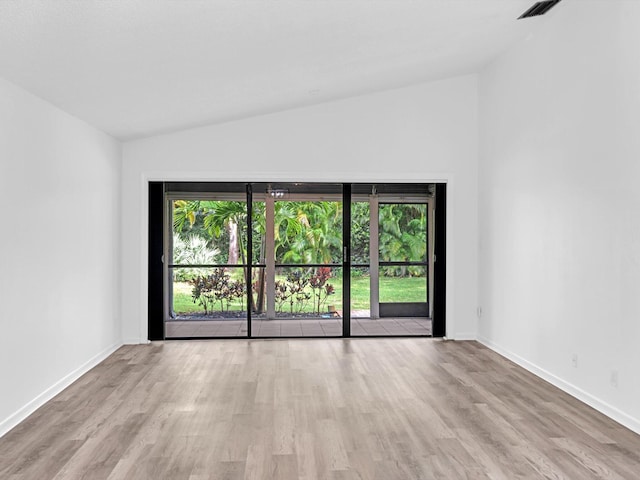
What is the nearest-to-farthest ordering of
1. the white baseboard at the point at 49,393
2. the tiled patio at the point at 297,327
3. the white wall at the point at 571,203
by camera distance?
1. the white baseboard at the point at 49,393
2. the white wall at the point at 571,203
3. the tiled patio at the point at 297,327

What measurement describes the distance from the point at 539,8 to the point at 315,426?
3918 mm

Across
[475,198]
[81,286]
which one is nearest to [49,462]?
[81,286]

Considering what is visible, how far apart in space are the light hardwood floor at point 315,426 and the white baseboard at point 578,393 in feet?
0.27

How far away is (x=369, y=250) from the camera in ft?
23.1

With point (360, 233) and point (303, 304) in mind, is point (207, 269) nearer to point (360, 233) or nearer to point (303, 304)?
point (303, 304)

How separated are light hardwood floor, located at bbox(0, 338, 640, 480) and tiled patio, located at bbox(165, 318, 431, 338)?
1.15m

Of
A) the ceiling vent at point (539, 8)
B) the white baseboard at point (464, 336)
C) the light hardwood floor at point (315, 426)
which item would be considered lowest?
the light hardwood floor at point (315, 426)

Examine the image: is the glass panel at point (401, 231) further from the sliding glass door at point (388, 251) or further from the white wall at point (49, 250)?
the white wall at point (49, 250)

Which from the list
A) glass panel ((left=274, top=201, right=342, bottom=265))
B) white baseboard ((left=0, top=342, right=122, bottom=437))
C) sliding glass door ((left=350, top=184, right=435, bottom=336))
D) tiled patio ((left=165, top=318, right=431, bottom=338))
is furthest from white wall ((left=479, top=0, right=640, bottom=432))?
white baseboard ((left=0, top=342, right=122, bottom=437))

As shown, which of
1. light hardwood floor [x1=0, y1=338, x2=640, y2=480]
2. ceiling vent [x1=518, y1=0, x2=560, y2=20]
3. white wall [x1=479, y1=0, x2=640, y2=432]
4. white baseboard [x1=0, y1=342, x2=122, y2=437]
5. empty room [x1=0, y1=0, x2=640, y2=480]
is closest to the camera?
light hardwood floor [x1=0, y1=338, x2=640, y2=480]

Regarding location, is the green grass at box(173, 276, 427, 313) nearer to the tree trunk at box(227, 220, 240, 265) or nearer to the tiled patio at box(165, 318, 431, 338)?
the tiled patio at box(165, 318, 431, 338)

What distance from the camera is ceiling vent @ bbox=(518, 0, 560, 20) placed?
15.3ft

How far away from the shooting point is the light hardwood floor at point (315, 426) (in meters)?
3.11

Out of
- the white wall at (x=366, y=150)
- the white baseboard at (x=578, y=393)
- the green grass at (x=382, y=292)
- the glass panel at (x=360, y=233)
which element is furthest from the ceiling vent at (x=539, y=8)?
the green grass at (x=382, y=292)
